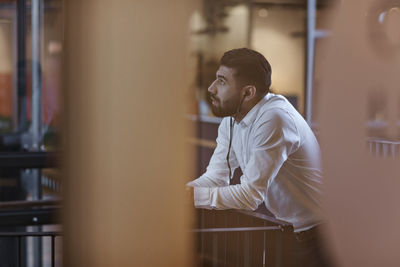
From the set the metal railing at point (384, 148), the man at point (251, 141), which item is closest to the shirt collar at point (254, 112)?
the man at point (251, 141)

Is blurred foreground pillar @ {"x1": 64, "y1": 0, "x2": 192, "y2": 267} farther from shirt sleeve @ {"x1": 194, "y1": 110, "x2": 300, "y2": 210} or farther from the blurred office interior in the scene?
shirt sleeve @ {"x1": 194, "y1": 110, "x2": 300, "y2": 210}

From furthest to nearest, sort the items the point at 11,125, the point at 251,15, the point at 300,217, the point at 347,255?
the point at 11,125 < the point at 347,255 < the point at 300,217 < the point at 251,15

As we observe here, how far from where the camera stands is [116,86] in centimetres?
170

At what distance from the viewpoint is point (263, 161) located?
1.83 meters

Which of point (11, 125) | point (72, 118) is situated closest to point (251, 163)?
point (72, 118)

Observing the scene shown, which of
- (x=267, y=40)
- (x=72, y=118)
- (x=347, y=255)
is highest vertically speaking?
(x=267, y=40)

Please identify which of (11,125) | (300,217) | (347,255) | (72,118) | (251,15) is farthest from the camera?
(11,125)

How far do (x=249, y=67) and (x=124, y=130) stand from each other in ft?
1.25

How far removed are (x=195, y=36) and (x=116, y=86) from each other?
0.25m

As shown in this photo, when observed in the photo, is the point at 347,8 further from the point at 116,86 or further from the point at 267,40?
the point at 116,86

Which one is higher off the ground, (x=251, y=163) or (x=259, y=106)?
(x=259, y=106)

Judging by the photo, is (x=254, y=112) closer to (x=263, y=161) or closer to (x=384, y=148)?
(x=263, y=161)

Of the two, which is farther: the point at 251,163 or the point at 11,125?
the point at 11,125

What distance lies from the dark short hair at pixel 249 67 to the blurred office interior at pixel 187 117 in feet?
0.06
